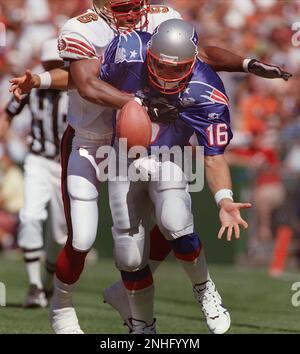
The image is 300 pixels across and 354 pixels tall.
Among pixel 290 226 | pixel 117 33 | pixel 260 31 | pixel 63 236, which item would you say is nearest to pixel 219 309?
pixel 117 33

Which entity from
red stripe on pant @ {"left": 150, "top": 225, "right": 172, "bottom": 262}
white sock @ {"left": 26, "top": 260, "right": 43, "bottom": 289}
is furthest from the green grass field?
red stripe on pant @ {"left": 150, "top": 225, "right": 172, "bottom": 262}

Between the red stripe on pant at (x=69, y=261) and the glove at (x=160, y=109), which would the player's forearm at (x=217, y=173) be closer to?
the glove at (x=160, y=109)

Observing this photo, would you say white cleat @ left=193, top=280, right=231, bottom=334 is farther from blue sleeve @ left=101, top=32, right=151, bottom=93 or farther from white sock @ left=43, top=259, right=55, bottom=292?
white sock @ left=43, top=259, right=55, bottom=292

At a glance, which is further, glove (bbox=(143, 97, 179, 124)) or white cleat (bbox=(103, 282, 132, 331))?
white cleat (bbox=(103, 282, 132, 331))

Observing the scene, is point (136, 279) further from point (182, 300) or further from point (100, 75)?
point (182, 300)

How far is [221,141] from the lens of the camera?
5.07 metres

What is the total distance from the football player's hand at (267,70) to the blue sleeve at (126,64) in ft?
2.12

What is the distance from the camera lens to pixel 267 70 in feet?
17.6

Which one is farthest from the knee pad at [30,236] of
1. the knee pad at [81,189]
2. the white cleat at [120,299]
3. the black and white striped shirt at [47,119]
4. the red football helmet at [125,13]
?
the red football helmet at [125,13]

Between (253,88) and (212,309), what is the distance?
7251 mm

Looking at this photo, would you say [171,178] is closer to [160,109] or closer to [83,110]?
[160,109]

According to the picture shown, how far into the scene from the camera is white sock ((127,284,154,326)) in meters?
5.29

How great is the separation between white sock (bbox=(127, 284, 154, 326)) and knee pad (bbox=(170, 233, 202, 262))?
322mm

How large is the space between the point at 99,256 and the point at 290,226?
90.0 inches
